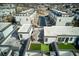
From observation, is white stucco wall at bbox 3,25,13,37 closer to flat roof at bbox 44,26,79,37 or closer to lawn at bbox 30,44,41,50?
lawn at bbox 30,44,41,50

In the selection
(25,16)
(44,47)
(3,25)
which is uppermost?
(25,16)

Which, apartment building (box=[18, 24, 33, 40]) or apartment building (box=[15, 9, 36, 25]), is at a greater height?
apartment building (box=[15, 9, 36, 25])

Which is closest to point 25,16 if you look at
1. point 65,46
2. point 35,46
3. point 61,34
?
point 35,46

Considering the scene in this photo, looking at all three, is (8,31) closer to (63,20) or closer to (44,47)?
(44,47)

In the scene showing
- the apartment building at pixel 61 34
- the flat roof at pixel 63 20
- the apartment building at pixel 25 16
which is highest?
the apartment building at pixel 25 16

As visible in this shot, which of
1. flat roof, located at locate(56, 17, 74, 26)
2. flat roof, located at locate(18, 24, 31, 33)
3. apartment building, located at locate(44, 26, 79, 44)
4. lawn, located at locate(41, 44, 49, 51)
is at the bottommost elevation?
lawn, located at locate(41, 44, 49, 51)

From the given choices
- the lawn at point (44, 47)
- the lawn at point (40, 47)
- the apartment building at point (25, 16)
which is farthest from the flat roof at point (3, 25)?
the lawn at point (44, 47)

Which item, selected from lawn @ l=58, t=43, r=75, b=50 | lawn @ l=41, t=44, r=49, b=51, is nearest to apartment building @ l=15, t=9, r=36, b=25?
lawn @ l=41, t=44, r=49, b=51

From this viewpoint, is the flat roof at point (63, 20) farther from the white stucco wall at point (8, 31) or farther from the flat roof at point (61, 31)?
the white stucco wall at point (8, 31)
